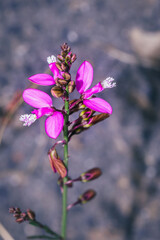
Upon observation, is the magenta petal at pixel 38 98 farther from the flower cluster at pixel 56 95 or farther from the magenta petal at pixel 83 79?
the magenta petal at pixel 83 79

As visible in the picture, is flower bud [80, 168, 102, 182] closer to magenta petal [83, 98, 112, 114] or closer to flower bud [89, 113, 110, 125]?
flower bud [89, 113, 110, 125]

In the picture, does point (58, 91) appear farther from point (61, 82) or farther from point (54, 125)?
point (54, 125)

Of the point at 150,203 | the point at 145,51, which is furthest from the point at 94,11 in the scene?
the point at 150,203

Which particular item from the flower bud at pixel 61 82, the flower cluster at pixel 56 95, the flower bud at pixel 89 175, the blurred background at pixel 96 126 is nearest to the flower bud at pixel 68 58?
the flower cluster at pixel 56 95

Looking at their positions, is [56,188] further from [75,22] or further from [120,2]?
[120,2]

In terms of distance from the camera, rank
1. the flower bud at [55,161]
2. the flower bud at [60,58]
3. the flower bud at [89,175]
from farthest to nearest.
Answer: the flower bud at [89,175] → the flower bud at [55,161] → the flower bud at [60,58]

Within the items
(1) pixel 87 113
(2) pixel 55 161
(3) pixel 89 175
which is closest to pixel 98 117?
(1) pixel 87 113
